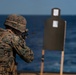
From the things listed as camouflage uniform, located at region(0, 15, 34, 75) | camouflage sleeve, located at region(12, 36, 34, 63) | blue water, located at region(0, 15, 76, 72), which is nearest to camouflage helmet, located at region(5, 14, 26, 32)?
camouflage uniform, located at region(0, 15, 34, 75)

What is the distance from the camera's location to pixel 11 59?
327 centimetres

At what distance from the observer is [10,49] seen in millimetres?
3240

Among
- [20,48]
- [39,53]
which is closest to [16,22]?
[20,48]

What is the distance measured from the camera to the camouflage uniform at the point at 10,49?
3.22m

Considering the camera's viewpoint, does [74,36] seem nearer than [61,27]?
No

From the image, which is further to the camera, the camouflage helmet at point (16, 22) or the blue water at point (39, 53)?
the blue water at point (39, 53)

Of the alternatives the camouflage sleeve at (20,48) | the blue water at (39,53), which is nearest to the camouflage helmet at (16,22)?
the camouflage sleeve at (20,48)

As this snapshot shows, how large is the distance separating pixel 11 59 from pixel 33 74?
2.24 metres

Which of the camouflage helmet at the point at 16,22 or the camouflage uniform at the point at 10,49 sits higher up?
the camouflage helmet at the point at 16,22

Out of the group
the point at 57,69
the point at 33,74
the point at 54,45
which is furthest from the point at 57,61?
the point at 54,45

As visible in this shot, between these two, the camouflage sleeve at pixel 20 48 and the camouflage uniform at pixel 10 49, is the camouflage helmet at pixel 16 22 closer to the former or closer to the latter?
the camouflage uniform at pixel 10 49

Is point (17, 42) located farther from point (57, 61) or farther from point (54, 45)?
point (57, 61)

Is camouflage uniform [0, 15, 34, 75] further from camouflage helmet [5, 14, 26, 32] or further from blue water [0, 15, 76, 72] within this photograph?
blue water [0, 15, 76, 72]

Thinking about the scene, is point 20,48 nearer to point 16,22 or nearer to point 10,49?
point 10,49
